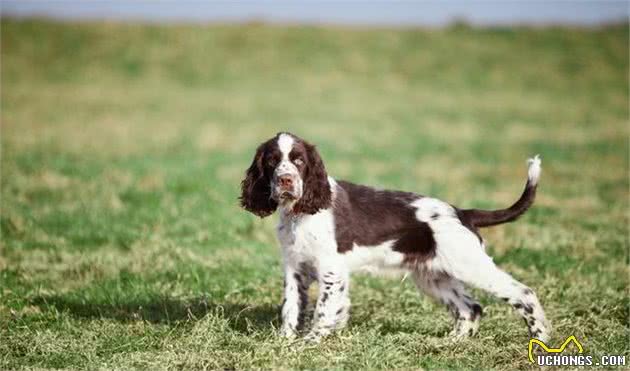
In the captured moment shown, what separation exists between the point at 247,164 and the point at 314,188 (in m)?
11.5

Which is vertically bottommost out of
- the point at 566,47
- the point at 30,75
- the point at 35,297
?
the point at 35,297

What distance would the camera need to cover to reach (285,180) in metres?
5.91

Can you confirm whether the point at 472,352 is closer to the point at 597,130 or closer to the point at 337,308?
the point at 337,308

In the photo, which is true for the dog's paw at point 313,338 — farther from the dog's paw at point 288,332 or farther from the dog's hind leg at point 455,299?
the dog's hind leg at point 455,299

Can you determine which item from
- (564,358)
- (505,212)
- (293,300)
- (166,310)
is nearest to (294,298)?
(293,300)

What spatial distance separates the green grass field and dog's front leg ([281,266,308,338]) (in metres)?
0.27

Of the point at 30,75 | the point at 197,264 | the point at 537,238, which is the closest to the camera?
the point at 197,264

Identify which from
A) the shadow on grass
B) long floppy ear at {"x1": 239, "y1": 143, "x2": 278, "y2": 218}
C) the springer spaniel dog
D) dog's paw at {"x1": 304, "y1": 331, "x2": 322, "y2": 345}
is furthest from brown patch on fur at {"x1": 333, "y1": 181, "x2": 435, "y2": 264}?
the shadow on grass

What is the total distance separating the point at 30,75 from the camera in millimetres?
33438

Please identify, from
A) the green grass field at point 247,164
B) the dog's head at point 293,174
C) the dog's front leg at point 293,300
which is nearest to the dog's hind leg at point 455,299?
the green grass field at point 247,164

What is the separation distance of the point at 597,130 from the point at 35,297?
20385 millimetres

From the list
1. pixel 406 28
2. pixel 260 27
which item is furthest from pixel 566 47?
pixel 260 27

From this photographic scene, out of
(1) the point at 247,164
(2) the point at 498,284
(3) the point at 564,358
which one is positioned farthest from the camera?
(1) the point at 247,164

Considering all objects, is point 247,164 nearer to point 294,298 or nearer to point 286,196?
point 294,298
